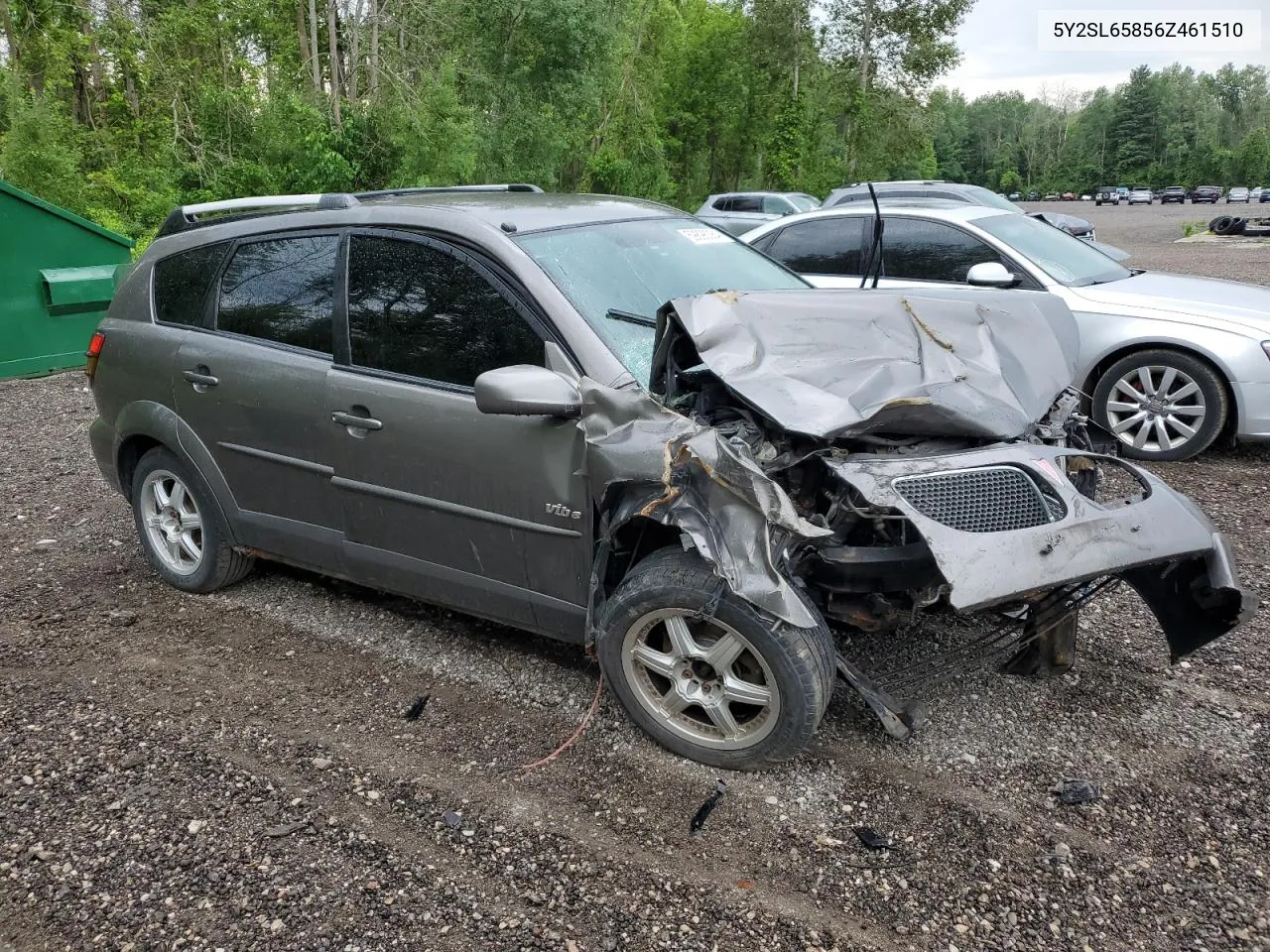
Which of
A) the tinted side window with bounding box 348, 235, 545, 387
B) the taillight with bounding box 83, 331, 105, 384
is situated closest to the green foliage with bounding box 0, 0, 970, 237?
the taillight with bounding box 83, 331, 105, 384

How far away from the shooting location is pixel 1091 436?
386 cm

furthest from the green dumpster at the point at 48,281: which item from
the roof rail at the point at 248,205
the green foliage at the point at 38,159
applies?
the roof rail at the point at 248,205

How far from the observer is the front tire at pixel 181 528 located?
4473mm

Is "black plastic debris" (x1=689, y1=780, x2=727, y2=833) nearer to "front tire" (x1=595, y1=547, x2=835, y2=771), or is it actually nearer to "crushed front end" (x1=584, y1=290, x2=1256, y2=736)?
"front tire" (x1=595, y1=547, x2=835, y2=771)

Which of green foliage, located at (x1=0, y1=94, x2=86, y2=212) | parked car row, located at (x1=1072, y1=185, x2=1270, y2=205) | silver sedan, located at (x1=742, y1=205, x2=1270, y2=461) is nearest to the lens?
silver sedan, located at (x1=742, y1=205, x2=1270, y2=461)

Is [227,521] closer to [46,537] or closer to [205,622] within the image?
[205,622]

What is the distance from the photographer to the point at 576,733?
11.3 ft

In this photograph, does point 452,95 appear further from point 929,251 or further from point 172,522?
point 172,522

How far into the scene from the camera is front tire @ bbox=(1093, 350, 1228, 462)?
6254 mm

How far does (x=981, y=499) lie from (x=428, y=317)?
200 cm

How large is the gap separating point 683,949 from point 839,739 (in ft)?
3.53

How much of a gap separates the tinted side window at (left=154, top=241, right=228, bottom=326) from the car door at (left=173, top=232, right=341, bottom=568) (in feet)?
0.27

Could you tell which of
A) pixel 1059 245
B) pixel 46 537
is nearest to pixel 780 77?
pixel 1059 245

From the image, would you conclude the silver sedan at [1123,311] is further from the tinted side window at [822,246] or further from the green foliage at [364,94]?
the green foliage at [364,94]
